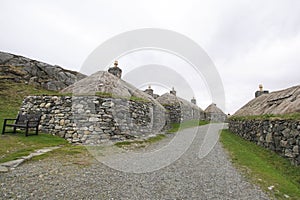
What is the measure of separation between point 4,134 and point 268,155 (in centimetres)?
1194

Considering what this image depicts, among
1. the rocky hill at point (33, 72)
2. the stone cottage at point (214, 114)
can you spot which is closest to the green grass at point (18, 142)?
the rocky hill at point (33, 72)

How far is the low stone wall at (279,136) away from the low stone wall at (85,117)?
684cm

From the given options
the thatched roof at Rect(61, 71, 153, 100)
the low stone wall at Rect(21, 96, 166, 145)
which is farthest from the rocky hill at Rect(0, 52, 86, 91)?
the low stone wall at Rect(21, 96, 166, 145)

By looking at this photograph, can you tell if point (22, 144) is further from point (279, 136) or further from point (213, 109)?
point (213, 109)

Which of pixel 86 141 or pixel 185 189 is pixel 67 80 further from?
pixel 185 189

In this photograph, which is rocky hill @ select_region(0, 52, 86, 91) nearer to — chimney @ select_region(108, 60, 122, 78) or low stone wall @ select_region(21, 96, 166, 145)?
chimney @ select_region(108, 60, 122, 78)

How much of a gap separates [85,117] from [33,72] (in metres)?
20.3

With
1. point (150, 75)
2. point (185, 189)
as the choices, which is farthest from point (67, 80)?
point (185, 189)

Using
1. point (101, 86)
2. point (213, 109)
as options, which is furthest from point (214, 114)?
point (101, 86)

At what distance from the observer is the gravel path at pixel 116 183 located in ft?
12.4

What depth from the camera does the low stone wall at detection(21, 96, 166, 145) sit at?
982 cm

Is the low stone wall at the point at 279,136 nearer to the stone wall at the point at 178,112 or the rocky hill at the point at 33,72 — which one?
the stone wall at the point at 178,112

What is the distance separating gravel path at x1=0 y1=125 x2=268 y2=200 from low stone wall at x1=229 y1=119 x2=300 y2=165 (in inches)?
96.8

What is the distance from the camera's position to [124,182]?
14.8 feet
